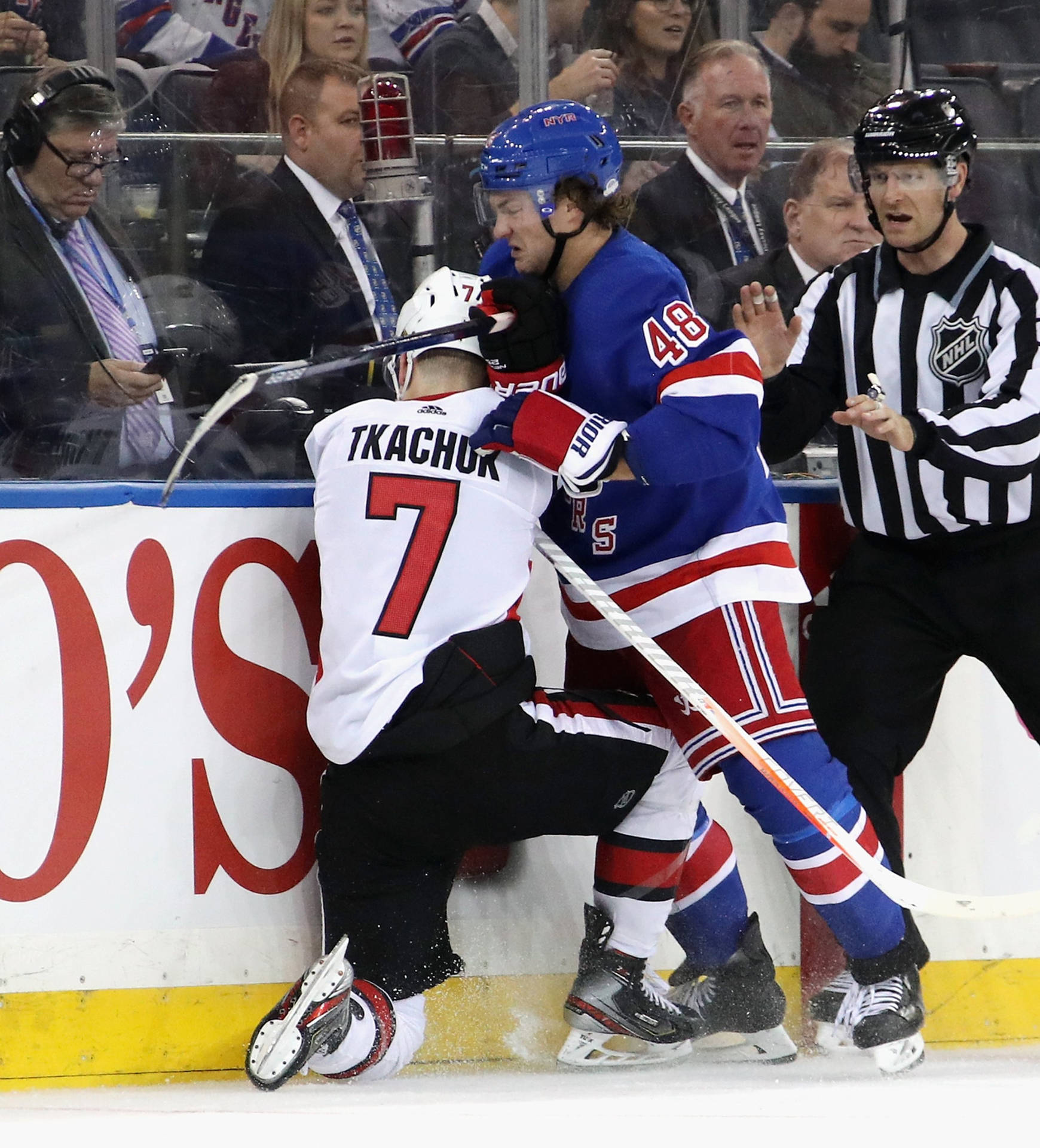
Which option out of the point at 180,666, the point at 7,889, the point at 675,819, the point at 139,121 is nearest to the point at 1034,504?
the point at 675,819

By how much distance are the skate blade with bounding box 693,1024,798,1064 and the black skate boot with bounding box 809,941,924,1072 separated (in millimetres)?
96

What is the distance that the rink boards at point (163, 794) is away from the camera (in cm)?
211

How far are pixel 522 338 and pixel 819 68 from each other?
5.34ft

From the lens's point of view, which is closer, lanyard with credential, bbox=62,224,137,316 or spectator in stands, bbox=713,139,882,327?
lanyard with credential, bbox=62,224,137,316

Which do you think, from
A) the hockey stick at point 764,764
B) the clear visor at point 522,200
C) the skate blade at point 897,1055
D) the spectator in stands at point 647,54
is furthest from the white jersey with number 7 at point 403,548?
the spectator in stands at point 647,54

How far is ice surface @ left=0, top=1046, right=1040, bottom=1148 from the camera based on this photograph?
1.78 metres

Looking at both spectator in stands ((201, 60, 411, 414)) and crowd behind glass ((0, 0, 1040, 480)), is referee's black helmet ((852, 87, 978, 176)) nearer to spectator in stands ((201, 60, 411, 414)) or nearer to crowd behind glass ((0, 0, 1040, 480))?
crowd behind glass ((0, 0, 1040, 480))

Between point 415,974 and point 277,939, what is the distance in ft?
0.87

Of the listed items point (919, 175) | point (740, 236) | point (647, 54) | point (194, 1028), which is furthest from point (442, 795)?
point (647, 54)

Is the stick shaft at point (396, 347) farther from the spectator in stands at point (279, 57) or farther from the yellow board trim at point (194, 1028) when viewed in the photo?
the spectator in stands at point (279, 57)

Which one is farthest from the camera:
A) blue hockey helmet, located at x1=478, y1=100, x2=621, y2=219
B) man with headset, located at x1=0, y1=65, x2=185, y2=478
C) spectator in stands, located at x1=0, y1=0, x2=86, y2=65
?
spectator in stands, located at x1=0, y1=0, x2=86, y2=65

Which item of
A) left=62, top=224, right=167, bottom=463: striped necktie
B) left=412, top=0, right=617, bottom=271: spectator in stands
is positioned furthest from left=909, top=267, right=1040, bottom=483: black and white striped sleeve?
left=62, top=224, right=167, bottom=463: striped necktie

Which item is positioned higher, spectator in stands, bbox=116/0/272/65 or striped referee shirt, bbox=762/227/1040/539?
spectator in stands, bbox=116/0/272/65

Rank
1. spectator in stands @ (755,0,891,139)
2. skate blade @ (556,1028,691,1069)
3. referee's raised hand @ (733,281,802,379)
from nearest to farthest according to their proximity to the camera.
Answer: skate blade @ (556,1028,691,1069) → referee's raised hand @ (733,281,802,379) → spectator in stands @ (755,0,891,139)
